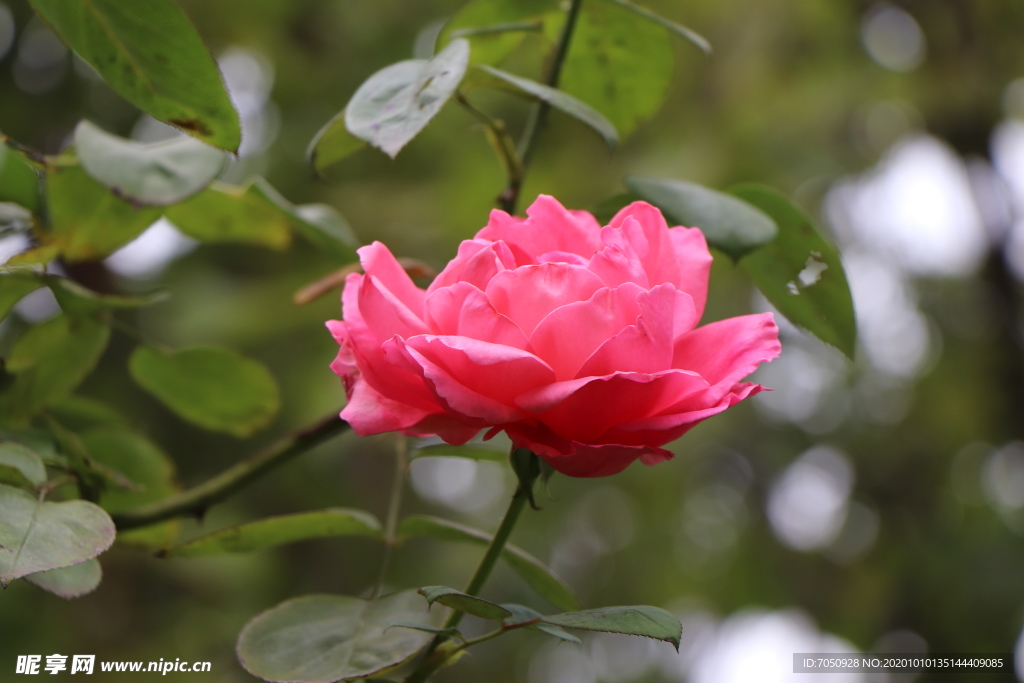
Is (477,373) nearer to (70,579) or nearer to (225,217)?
(70,579)

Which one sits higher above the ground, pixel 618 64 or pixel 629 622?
pixel 618 64

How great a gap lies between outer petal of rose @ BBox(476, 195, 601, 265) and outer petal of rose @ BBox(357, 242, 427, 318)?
0.04 meters

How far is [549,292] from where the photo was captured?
1.00 ft

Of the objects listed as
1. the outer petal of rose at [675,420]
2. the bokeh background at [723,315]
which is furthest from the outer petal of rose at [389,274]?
the bokeh background at [723,315]

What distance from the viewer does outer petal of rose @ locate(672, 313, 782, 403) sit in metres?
0.31

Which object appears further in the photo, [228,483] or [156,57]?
[228,483]

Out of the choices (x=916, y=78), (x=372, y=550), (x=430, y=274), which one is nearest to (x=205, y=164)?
(x=430, y=274)

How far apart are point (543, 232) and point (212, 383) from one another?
337mm

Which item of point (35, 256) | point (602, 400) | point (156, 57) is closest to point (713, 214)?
point (602, 400)

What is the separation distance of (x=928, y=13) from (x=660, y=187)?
143 centimetres

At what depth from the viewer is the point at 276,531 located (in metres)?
0.44

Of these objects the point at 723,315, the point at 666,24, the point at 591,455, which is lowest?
the point at 723,315

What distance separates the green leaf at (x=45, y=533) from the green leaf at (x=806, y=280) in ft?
1.21

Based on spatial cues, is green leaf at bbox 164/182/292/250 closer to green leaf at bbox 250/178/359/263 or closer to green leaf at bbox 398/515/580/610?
green leaf at bbox 250/178/359/263
